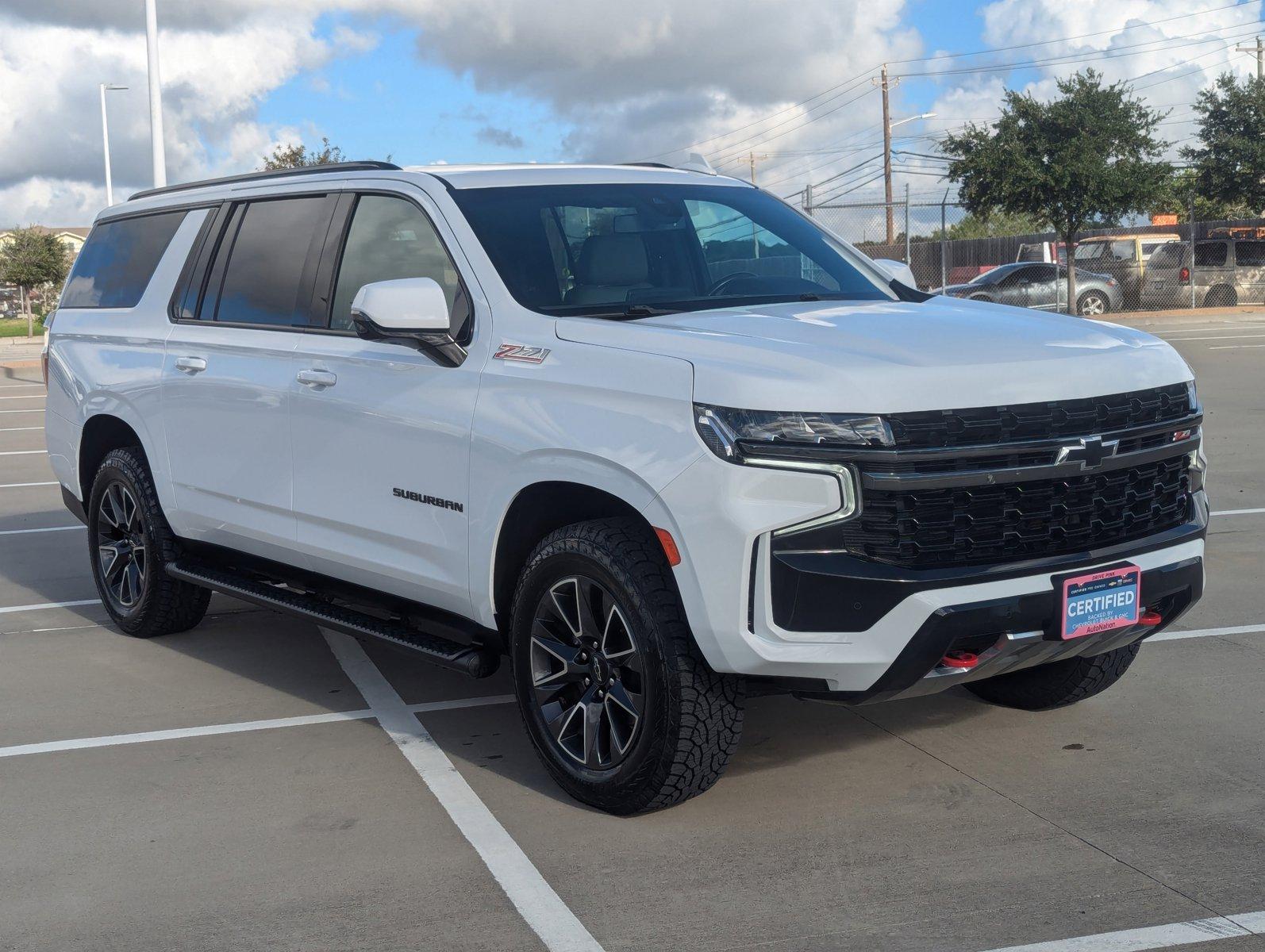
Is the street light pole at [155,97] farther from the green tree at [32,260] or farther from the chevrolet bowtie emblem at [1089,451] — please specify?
the green tree at [32,260]

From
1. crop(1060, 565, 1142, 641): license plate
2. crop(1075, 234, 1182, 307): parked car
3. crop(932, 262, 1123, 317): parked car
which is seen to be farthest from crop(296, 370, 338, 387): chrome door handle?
crop(1075, 234, 1182, 307): parked car

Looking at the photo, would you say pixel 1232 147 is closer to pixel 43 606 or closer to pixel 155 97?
pixel 155 97

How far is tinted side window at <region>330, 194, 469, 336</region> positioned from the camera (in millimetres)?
5090

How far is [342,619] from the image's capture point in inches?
214

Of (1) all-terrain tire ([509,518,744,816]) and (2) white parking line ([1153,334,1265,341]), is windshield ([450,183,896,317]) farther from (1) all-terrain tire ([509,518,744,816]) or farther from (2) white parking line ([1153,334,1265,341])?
(2) white parking line ([1153,334,1265,341])

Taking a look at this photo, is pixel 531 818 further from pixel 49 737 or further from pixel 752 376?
pixel 49 737

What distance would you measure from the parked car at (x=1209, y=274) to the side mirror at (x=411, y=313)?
103 ft

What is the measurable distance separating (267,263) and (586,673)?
2534 millimetres

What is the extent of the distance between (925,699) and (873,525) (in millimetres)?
2061

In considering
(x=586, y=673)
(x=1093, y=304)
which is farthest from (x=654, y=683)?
(x=1093, y=304)

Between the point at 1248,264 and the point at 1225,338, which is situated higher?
the point at 1248,264

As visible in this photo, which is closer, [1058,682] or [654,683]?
[654,683]

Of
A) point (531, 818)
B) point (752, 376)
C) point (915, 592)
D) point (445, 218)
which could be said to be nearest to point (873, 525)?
point (915, 592)

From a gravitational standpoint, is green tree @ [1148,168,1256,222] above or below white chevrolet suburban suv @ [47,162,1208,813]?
above
